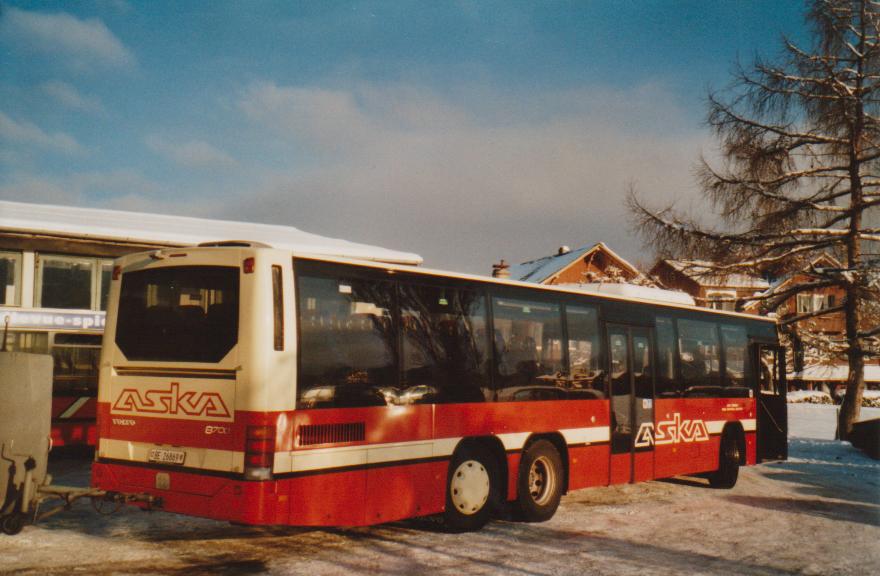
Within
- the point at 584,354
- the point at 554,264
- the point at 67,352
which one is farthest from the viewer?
the point at 554,264

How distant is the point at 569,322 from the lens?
10.7m

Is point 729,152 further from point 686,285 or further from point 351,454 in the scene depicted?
point 351,454

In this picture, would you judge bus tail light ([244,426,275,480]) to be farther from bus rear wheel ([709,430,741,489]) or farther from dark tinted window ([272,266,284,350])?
bus rear wheel ([709,430,741,489])

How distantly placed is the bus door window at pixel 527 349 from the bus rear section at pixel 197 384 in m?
3.18

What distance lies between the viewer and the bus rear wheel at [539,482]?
32.0 feet

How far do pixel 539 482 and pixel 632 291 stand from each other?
370cm

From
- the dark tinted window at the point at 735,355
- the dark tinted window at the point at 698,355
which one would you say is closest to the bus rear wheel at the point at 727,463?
the dark tinted window at the point at 735,355

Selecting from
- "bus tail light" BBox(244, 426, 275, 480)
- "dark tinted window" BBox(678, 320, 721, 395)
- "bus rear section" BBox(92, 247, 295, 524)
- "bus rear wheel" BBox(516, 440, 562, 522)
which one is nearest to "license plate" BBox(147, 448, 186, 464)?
"bus rear section" BBox(92, 247, 295, 524)

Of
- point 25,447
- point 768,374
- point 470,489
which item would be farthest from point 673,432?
point 25,447

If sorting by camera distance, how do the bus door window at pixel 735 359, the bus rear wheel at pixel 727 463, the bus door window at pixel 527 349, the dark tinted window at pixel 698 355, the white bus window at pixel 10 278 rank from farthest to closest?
1. the white bus window at pixel 10 278
2. the bus door window at pixel 735 359
3. the bus rear wheel at pixel 727 463
4. the dark tinted window at pixel 698 355
5. the bus door window at pixel 527 349

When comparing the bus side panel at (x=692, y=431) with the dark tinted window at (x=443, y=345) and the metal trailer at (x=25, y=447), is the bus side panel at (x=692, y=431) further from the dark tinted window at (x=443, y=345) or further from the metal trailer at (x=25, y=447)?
the metal trailer at (x=25, y=447)

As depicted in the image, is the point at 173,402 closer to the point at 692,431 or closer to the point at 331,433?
the point at 331,433

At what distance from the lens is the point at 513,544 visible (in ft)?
28.0

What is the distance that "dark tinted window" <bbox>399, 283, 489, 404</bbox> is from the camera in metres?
8.49
